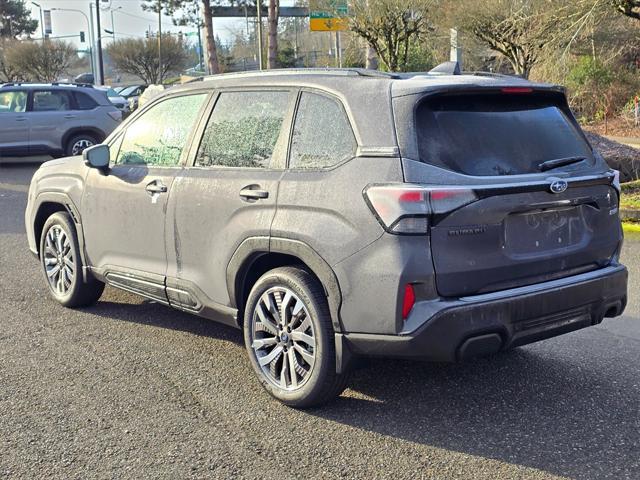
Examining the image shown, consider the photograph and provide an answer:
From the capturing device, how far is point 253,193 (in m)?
4.39

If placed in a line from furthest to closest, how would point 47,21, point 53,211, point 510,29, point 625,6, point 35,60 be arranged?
1. point 47,21
2. point 35,60
3. point 510,29
4. point 625,6
5. point 53,211

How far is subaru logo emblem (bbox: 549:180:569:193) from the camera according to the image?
4.00 meters

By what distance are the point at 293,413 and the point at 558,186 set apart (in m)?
1.81

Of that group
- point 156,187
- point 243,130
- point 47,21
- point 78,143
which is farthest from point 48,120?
point 47,21

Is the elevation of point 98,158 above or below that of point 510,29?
below

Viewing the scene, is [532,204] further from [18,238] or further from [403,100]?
[18,238]

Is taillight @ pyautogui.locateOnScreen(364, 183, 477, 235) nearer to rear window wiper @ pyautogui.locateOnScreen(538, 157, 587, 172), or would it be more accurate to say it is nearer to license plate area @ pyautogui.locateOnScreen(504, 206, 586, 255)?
license plate area @ pyautogui.locateOnScreen(504, 206, 586, 255)

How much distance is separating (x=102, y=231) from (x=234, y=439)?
2309 millimetres

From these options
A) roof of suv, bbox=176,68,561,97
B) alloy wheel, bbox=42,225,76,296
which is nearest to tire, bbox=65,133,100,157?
alloy wheel, bbox=42,225,76,296

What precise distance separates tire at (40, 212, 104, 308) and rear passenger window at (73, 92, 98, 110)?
1194 cm

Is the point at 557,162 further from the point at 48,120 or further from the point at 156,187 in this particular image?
the point at 48,120

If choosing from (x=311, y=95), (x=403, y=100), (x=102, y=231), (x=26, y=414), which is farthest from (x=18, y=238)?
(x=403, y=100)

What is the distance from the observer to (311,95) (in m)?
4.36

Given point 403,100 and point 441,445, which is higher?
point 403,100
